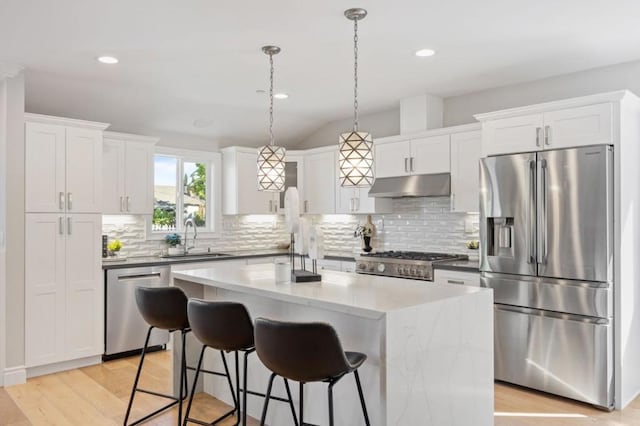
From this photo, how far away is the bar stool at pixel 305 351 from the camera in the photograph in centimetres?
212

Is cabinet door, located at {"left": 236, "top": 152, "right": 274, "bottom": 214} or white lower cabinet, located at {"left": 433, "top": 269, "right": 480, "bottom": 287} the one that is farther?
cabinet door, located at {"left": 236, "top": 152, "right": 274, "bottom": 214}

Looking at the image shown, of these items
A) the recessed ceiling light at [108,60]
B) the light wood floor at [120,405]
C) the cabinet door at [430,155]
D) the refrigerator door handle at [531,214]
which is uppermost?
the recessed ceiling light at [108,60]

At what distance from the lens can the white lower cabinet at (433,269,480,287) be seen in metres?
4.32

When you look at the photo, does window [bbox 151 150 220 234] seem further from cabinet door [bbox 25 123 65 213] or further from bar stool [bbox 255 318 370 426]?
bar stool [bbox 255 318 370 426]

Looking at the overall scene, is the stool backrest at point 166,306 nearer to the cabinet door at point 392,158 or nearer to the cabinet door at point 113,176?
the cabinet door at point 113,176

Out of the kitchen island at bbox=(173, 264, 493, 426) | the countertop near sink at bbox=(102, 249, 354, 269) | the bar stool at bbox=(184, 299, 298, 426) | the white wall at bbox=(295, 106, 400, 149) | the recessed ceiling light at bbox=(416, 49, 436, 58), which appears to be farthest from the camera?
the white wall at bbox=(295, 106, 400, 149)

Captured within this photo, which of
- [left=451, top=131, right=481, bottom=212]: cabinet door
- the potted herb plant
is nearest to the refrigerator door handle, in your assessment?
[left=451, top=131, right=481, bottom=212]: cabinet door

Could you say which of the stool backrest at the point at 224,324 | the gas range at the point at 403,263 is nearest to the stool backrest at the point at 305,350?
the stool backrest at the point at 224,324

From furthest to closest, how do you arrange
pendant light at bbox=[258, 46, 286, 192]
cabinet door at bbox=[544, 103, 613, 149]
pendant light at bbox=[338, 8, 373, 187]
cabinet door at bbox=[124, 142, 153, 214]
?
cabinet door at bbox=[124, 142, 153, 214] < cabinet door at bbox=[544, 103, 613, 149] < pendant light at bbox=[258, 46, 286, 192] < pendant light at bbox=[338, 8, 373, 187]

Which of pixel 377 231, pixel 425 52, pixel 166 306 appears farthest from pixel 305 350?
pixel 377 231

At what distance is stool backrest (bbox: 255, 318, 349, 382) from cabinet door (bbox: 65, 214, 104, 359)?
293 cm

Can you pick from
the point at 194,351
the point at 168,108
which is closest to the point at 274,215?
the point at 168,108

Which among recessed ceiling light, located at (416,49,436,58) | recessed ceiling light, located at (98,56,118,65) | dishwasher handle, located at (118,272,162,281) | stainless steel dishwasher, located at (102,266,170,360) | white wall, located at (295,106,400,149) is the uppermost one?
recessed ceiling light, located at (416,49,436,58)

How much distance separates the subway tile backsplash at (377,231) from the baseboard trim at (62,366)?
127 cm
